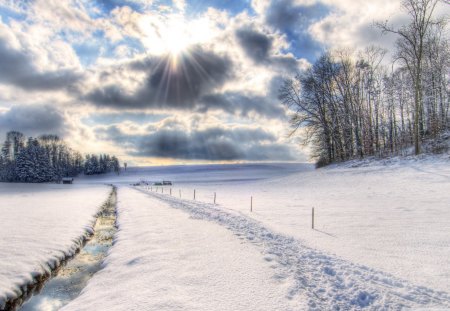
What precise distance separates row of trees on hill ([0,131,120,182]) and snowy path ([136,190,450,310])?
308ft

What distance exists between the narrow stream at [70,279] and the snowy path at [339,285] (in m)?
4.88

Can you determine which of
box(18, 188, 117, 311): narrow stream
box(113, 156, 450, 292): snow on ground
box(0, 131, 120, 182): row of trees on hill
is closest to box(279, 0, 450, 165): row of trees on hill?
box(113, 156, 450, 292): snow on ground

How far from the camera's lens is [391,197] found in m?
16.5

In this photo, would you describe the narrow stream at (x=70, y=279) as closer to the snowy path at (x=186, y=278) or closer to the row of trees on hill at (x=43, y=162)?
the snowy path at (x=186, y=278)

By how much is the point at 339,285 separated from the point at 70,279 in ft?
22.5

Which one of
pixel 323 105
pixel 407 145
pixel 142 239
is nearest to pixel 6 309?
pixel 142 239

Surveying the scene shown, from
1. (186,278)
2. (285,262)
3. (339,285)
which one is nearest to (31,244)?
(186,278)

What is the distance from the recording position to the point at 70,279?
7.65m

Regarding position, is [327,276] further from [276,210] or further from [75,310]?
[276,210]

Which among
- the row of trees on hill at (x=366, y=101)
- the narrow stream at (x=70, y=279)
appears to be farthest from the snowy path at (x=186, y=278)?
the row of trees on hill at (x=366, y=101)

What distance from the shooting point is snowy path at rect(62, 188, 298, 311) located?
5094 millimetres

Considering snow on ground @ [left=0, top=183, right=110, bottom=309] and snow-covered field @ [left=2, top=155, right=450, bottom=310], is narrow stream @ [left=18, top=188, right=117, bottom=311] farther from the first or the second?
snow-covered field @ [left=2, top=155, right=450, bottom=310]

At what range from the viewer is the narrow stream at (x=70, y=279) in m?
6.24

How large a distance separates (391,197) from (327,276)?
12.9 m
